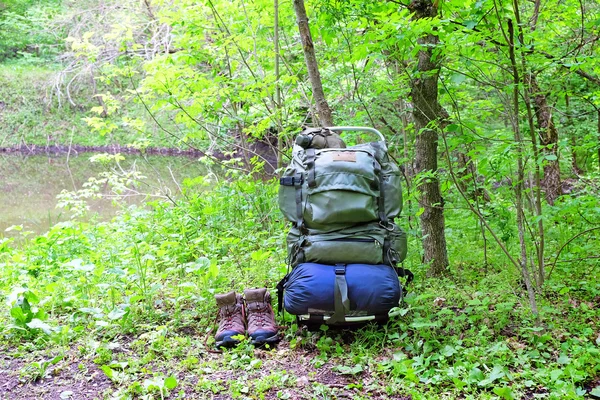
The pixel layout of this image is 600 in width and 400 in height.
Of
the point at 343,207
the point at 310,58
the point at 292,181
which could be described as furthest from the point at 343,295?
the point at 310,58

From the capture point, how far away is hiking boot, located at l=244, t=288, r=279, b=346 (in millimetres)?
2787

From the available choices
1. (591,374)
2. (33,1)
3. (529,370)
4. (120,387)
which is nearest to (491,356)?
(529,370)

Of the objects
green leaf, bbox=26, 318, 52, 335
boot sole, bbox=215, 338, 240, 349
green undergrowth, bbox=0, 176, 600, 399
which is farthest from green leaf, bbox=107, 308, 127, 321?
boot sole, bbox=215, 338, 240, 349

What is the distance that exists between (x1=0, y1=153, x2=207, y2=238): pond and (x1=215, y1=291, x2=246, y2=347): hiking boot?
2890 millimetres

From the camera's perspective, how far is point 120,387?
2303 millimetres

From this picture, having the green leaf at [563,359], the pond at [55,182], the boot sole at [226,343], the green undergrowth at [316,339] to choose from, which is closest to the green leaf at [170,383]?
the green undergrowth at [316,339]

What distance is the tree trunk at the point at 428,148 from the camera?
320cm

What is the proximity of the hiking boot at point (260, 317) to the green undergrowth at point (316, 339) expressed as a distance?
89mm

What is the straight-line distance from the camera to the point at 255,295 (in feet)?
10.0

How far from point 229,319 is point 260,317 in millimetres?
191

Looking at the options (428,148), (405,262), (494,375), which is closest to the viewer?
(494,375)

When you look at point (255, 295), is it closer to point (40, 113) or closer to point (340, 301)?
point (340, 301)

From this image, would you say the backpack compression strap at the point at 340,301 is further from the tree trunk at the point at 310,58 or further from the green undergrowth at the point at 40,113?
the green undergrowth at the point at 40,113

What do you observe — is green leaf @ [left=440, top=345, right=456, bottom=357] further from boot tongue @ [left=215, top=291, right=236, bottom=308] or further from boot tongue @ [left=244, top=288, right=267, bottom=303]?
boot tongue @ [left=215, top=291, right=236, bottom=308]
